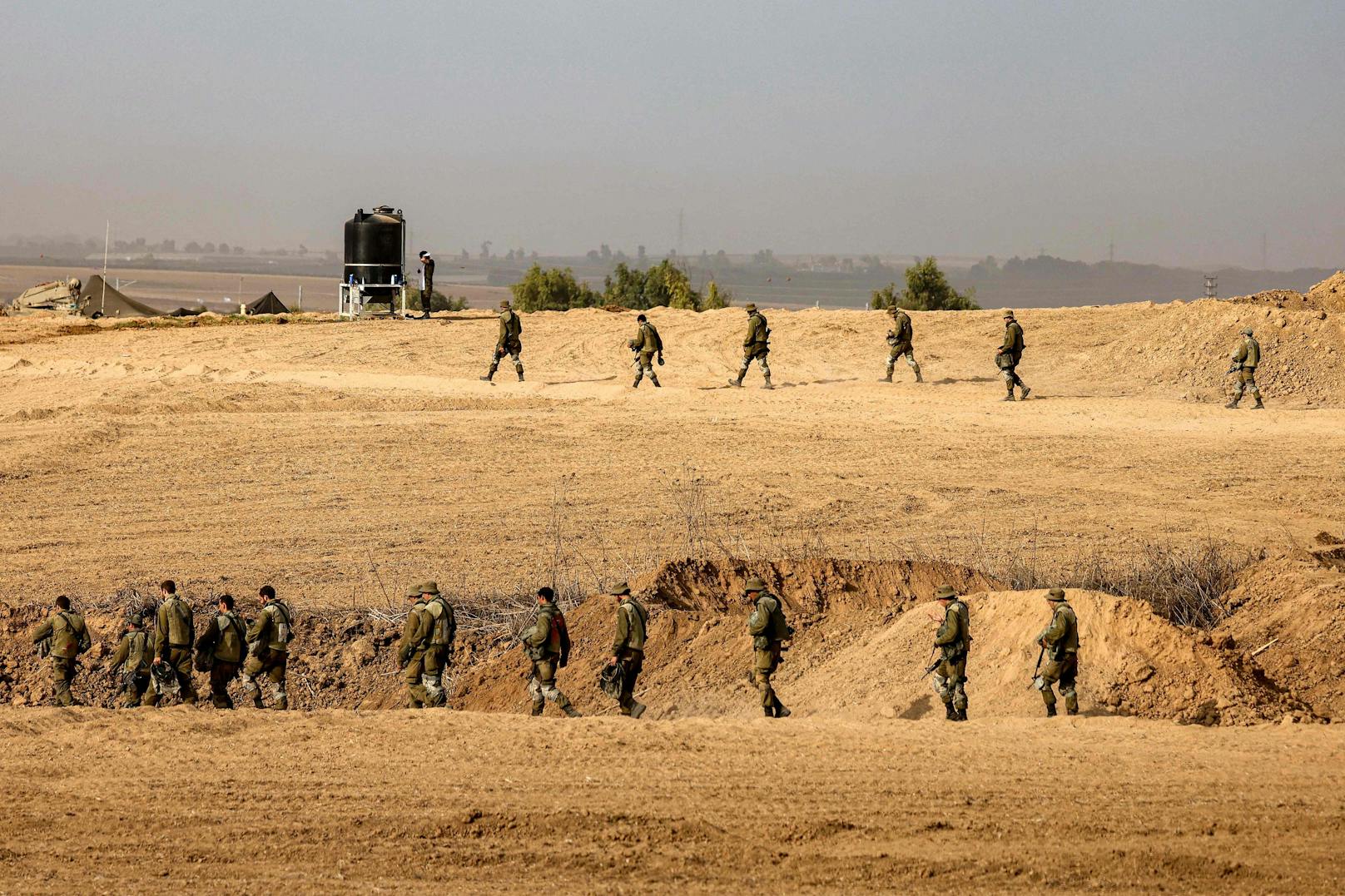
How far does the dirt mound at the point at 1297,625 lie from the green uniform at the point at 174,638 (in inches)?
347

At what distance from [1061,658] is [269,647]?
21.5 feet

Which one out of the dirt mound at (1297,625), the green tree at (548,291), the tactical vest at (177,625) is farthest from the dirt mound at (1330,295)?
the green tree at (548,291)

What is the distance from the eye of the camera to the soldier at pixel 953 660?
11.3m

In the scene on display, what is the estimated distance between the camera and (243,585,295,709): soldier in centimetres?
1249

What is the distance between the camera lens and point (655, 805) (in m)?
9.05

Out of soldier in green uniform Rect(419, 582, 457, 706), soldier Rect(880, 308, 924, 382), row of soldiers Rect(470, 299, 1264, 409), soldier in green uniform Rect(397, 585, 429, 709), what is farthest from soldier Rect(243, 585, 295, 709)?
soldier Rect(880, 308, 924, 382)

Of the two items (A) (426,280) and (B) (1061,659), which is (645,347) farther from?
(B) (1061,659)

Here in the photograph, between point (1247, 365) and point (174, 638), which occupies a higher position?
point (1247, 365)

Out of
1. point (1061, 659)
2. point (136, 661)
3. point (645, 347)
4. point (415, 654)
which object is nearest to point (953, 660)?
point (1061, 659)

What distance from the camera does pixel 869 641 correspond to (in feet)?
43.3

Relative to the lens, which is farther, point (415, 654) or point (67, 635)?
point (67, 635)

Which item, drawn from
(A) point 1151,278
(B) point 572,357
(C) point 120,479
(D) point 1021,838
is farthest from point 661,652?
(A) point 1151,278

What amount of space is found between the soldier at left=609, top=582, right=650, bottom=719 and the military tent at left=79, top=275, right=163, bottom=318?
26967 mm

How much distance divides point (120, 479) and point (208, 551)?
347cm
